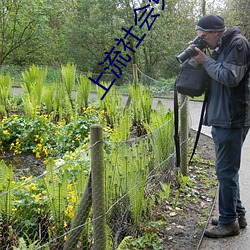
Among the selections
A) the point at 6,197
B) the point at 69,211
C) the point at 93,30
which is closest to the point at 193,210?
the point at 69,211

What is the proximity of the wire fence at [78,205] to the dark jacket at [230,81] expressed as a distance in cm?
81

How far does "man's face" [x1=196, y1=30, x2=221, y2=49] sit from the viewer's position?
3.08m

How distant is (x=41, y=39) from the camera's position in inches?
675

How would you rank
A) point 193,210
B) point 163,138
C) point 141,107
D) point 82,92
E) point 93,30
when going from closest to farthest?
point 193,210 < point 163,138 < point 141,107 < point 82,92 < point 93,30

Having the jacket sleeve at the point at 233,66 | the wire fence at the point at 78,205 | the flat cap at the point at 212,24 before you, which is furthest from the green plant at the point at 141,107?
the jacket sleeve at the point at 233,66

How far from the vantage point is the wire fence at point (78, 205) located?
2531mm

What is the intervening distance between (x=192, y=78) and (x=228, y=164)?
29.7 inches

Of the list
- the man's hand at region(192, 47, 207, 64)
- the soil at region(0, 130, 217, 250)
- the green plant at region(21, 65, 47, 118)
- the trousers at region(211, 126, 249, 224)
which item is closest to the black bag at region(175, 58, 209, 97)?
the man's hand at region(192, 47, 207, 64)

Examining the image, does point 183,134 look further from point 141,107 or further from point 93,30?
point 93,30

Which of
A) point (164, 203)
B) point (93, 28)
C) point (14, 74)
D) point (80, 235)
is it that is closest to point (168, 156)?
point (164, 203)

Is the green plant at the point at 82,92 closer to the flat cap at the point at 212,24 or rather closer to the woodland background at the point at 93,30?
the flat cap at the point at 212,24

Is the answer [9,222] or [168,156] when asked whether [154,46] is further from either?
[9,222]

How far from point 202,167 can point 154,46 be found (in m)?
11.8

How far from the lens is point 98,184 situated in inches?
95.5
